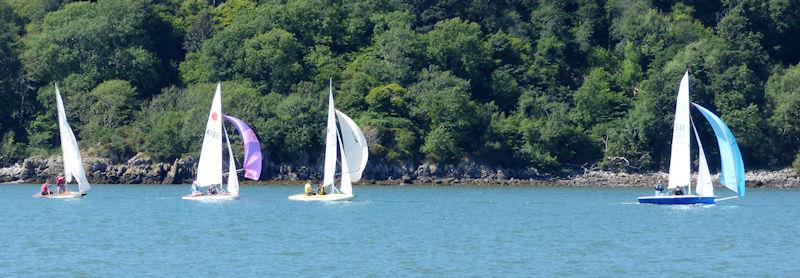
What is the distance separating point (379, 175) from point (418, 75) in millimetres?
8433

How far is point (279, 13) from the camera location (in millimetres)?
91062

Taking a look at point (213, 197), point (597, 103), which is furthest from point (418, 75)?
point (213, 197)

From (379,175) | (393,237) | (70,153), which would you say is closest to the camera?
(393,237)

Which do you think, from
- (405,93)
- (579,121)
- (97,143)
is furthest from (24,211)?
(579,121)

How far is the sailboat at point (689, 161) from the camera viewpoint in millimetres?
53750

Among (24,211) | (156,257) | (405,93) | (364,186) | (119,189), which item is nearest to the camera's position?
(156,257)

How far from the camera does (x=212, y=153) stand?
A: 60781 mm

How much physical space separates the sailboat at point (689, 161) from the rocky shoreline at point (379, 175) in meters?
24.9

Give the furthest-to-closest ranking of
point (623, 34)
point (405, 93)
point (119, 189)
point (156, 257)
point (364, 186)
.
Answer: point (623, 34)
point (405, 93)
point (364, 186)
point (119, 189)
point (156, 257)

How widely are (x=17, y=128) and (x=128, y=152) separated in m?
10.7

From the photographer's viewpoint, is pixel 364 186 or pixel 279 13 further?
pixel 279 13

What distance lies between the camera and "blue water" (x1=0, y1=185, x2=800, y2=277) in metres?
34.8

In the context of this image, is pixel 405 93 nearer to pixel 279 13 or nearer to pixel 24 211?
pixel 279 13

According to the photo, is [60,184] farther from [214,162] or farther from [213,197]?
[213,197]
